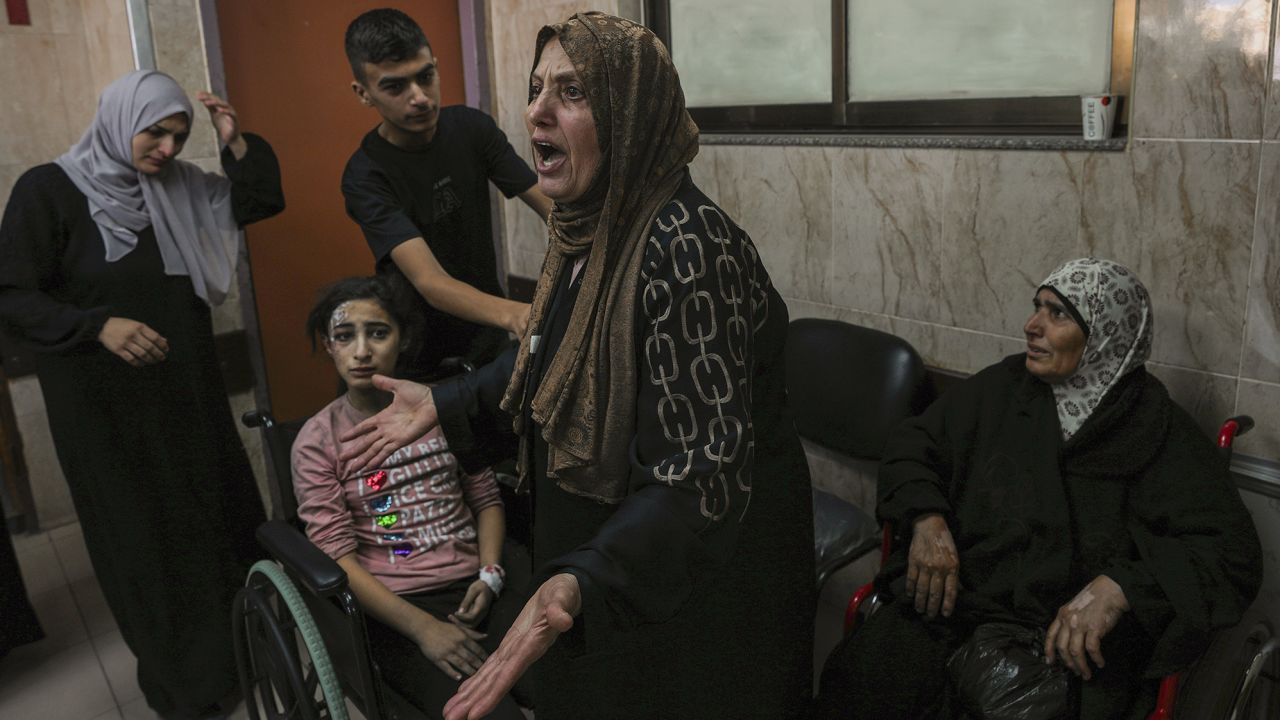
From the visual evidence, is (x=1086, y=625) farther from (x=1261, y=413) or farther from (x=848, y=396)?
(x=848, y=396)

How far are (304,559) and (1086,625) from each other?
1393 millimetres

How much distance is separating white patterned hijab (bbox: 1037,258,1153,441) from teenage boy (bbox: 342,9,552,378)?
1191 millimetres

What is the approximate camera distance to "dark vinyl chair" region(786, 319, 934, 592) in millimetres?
2318

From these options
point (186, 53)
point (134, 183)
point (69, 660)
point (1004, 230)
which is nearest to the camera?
point (1004, 230)

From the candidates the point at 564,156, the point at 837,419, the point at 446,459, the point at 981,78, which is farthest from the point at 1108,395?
the point at 446,459

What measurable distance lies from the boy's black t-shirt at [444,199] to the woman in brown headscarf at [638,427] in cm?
102

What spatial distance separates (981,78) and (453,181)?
1.39 meters

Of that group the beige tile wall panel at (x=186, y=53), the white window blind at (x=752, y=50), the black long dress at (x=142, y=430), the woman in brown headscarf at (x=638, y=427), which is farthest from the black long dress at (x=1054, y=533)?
the beige tile wall panel at (x=186, y=53)

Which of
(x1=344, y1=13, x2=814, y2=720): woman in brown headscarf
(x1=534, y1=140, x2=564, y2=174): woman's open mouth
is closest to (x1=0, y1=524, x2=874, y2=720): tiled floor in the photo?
(x1=344, y1=13, x2=814, y2=720): woman in brown headscarf

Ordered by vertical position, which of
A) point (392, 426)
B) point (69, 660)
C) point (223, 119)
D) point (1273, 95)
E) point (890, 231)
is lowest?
point (69, 660)

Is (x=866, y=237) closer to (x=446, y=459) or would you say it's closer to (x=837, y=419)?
(x=837, y=419)

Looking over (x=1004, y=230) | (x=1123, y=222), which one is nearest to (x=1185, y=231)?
(x=1123, y=222)

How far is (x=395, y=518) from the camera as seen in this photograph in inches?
82.1

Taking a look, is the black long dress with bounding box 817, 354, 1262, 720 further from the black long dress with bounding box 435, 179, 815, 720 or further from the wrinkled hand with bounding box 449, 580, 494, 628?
the wrinkled hand with bounding box 449, 580, 494, 628
